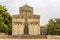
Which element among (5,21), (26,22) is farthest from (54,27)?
(5,21)

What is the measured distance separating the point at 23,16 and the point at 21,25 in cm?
131

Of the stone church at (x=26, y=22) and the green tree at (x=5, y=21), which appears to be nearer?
the stone church at (x=26, y=22)

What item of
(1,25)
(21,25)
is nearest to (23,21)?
(21,25)

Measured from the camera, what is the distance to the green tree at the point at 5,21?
1684 inches

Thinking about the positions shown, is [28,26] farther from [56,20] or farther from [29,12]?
[56,20]

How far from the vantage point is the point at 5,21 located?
153 feet

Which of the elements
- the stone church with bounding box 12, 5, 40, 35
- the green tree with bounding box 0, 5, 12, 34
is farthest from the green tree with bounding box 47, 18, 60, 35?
the green tree with bounding box 0, 5, 12, 34

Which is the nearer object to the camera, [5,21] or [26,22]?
[26,22]

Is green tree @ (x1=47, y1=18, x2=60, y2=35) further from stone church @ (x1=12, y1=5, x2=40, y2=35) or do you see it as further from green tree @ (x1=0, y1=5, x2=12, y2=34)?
green tree @ (x1=0, y1=5, x2=12, y2=34)

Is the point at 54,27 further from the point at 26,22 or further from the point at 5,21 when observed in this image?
the point at 5,21

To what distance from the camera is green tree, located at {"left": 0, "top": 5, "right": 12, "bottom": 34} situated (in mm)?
42781

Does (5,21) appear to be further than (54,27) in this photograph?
Yes

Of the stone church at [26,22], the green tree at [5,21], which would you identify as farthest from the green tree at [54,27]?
the green tree at [5,21]

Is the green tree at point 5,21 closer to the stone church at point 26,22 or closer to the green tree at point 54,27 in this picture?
the stone church at point 26,22
